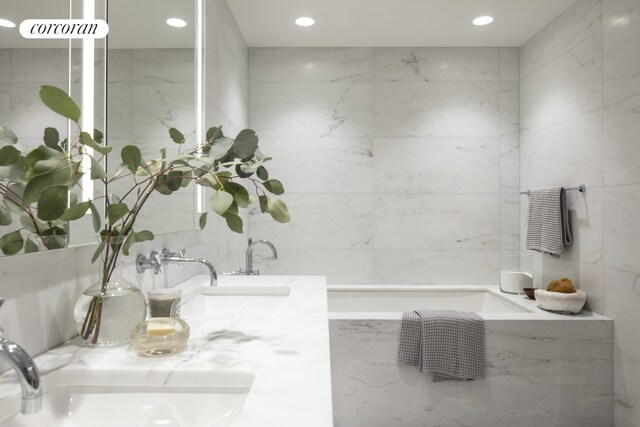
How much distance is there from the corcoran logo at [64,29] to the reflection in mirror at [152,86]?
12cm

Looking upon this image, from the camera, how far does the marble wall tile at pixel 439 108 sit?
3.54 metres

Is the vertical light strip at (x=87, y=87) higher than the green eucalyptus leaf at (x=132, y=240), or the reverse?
the vertical light strip at (x=87, y=87)

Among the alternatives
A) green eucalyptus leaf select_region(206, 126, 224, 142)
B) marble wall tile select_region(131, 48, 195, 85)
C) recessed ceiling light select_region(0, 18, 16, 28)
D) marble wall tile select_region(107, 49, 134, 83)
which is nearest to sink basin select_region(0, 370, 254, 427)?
green eucalyptus leaf select_region(206, 126, 224, 142)

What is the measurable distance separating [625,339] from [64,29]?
269 centimetres

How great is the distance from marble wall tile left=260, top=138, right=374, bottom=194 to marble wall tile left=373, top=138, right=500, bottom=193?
111mm

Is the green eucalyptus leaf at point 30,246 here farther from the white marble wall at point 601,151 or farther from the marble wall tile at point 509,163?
the marble wall tile at point 509,163

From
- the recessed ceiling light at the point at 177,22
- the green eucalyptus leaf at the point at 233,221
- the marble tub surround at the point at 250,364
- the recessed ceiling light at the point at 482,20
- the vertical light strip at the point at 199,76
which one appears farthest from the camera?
the recessed ceiling light at the point at 482,20

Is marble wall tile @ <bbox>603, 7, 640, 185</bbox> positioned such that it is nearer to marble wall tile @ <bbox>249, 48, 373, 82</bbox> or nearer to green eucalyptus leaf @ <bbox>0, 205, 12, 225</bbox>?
marble wall tile @ <bbox>249, 48, 373, 82</bbox>

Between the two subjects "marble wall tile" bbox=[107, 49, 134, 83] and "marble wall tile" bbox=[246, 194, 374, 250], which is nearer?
"marble wall tile" bbox=[107, 49, 134, 83]

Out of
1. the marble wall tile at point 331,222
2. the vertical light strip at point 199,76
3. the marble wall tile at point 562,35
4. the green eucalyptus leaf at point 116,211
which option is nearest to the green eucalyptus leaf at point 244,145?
the green eucalyptus leaf at point 116,211

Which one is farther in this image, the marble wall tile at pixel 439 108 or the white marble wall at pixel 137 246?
the marble wall tile at pixel 439 108

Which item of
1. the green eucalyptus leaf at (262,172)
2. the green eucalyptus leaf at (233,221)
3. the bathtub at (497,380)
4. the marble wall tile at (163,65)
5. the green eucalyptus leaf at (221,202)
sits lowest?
the bathtub at (497,380)

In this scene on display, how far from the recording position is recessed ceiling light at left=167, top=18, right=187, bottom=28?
173cm

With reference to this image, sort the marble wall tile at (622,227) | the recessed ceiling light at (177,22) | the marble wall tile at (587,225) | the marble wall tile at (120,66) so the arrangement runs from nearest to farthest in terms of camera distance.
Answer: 1. the marble wall tile at (120,66)
2. the recessed ceiling light at (177,22)
3. the marble wall tile at (622,227)
4. the marble wall tile at (587,225)
